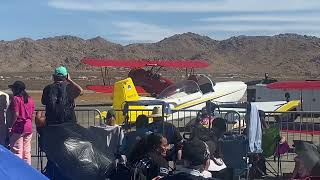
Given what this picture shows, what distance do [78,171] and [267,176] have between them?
3.93m

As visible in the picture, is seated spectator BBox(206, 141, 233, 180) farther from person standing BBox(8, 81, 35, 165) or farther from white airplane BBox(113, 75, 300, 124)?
white airplane BBox(113, 75, 300, 124)

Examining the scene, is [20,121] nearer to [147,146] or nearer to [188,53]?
[147,146]

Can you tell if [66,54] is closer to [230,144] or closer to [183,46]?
[183,46]

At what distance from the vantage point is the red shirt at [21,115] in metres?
9.41

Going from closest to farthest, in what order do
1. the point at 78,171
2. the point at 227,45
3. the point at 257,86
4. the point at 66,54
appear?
the point at 78,171, the point at 257,86, the point at 66,54, the point at 227,45

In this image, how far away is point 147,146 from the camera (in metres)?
6.86

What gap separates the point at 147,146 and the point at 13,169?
8.05 ft

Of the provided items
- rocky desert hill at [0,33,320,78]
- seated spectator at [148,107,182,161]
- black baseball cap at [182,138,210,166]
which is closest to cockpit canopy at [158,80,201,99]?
seated spectator at [148,107,182,161]

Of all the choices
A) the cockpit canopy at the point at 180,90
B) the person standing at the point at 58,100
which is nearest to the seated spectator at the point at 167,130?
the person standing at the point at 58,100

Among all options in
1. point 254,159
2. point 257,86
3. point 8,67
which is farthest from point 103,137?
point 8,67

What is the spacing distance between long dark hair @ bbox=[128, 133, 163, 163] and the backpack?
2.01 m

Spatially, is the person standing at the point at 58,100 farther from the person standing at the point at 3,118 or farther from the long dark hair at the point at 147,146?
the long dark hair at the point at 147,146

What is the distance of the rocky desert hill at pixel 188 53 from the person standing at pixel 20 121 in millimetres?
118392

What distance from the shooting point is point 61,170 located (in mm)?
7516
